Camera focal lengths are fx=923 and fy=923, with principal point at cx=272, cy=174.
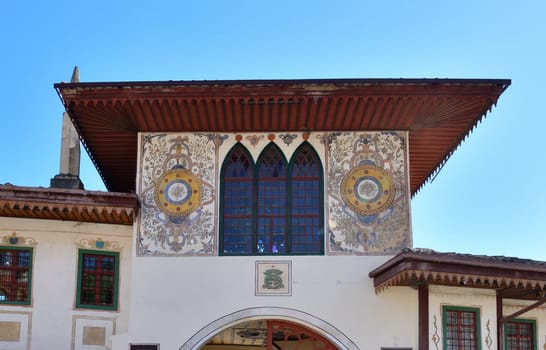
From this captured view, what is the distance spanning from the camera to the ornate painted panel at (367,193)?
15578 mm

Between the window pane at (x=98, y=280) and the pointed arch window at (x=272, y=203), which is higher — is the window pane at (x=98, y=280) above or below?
below

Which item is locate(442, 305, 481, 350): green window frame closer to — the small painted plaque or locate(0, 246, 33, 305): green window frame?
the small painted plaque

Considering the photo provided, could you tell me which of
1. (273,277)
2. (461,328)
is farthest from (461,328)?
(273,277)

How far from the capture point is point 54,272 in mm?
16203

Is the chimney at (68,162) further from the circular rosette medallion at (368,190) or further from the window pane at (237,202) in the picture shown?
the circular rosette medallion at (368,190)

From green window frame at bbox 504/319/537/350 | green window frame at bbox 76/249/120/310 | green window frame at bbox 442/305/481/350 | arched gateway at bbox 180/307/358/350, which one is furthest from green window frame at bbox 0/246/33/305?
green window frame at bbox 504/319/537/350

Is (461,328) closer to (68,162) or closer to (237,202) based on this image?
(237,202)

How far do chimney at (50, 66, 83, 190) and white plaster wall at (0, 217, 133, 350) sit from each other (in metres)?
2.85

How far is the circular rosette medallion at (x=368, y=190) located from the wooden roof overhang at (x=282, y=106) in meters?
0.81

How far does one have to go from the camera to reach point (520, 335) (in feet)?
53.7

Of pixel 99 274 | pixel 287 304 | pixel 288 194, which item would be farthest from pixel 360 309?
pixel 99 274

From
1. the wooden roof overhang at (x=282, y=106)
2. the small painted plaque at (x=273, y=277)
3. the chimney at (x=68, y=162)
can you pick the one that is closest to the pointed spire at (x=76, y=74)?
the chimney at (x=68, y=162)

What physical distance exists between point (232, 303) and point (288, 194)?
2.11 metres

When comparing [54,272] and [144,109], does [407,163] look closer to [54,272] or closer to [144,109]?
[144,109]
